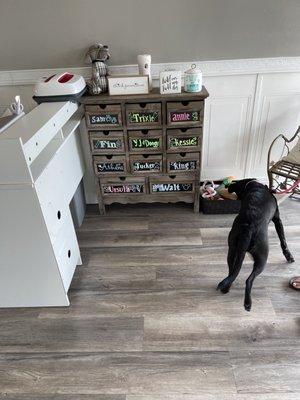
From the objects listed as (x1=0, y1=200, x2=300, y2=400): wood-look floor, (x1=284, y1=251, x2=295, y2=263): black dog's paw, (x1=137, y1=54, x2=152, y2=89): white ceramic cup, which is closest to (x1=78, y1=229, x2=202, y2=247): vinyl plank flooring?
(x1=0, y1=200, x2=300, y2=400): wood-look floor

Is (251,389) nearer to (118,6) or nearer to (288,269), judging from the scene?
(288,269)

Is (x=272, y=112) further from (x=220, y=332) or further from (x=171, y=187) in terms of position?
(x=220, y=332)

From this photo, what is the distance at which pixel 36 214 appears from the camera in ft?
4.38

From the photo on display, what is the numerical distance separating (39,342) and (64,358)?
16cm

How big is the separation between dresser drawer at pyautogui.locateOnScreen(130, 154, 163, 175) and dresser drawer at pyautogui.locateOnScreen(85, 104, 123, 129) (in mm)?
263

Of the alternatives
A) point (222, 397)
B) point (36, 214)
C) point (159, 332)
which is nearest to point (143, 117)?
point (36, 214)

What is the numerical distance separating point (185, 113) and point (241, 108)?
54cm

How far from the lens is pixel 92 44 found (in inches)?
78.4

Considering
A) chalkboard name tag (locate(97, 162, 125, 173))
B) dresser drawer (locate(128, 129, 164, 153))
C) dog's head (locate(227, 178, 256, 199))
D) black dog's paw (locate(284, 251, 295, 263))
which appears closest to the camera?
dog's head (locate(227, 178, 256, 199))

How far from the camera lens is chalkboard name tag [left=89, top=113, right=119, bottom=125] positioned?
6.48 feet

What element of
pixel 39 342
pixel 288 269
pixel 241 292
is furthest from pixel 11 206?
pixel 288 269

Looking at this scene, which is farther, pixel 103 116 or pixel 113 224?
pixel 113 224

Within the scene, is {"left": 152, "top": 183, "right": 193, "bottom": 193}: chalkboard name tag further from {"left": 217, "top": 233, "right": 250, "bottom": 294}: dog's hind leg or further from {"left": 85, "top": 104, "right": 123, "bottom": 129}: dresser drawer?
{"left": 217, "top": 233, "right": 250, "bottom": 294}: dog's hind leg

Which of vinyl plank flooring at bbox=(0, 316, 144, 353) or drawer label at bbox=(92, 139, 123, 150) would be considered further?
drawer label at bbox=(92, 139, 123, 150)
